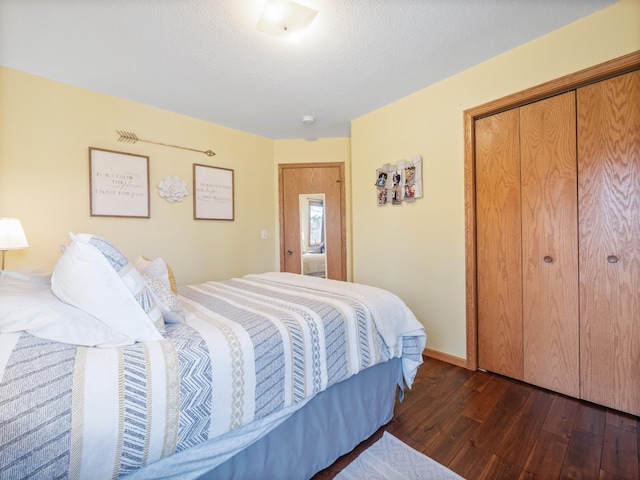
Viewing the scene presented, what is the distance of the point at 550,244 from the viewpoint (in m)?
1.86

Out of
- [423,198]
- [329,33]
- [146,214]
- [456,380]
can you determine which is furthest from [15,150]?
[456,380]

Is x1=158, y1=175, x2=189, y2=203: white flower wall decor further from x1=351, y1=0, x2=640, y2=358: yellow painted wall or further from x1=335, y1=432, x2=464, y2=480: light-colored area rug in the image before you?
x1=335, y1=432, x2=464, y2=480: light-colored area rug

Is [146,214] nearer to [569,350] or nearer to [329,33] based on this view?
[329,33]

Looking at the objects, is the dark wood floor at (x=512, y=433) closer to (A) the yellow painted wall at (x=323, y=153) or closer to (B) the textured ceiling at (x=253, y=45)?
(A) the yellow painted wall at (x=323, y=153)

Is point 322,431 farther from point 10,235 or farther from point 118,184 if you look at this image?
point 118,184

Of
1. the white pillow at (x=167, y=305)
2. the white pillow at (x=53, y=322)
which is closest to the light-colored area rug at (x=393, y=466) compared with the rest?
the white pillow at (x=167, y=305)

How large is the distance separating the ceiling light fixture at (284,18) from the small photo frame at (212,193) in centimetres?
171

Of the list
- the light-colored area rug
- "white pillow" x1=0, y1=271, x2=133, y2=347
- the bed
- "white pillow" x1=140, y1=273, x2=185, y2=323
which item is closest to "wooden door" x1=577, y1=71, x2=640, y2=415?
the light-colored area rug

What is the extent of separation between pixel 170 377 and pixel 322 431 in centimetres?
80

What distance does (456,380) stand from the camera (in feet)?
6.70

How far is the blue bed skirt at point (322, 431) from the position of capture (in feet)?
3.42

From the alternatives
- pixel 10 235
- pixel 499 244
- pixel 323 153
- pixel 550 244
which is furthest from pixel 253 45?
pixel 550 244

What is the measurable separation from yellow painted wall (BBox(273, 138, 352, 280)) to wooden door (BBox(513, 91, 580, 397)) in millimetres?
1933

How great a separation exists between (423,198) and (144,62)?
8.11ft
